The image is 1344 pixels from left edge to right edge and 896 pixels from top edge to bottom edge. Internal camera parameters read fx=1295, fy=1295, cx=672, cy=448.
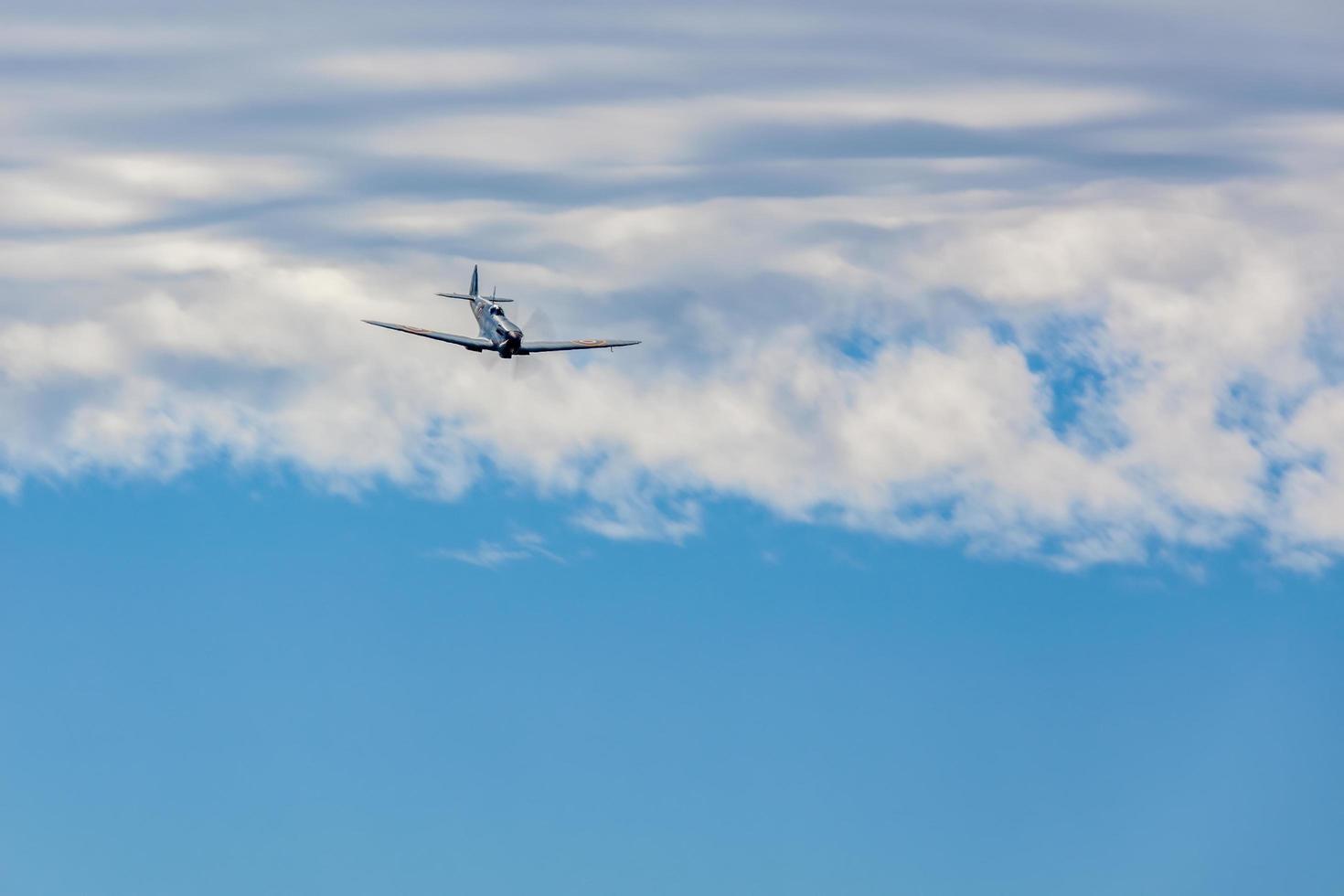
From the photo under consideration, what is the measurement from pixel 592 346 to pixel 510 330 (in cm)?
2074

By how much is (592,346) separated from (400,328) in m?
24.2

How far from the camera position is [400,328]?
155250mm

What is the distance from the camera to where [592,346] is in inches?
5886

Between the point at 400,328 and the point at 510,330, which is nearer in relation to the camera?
the point at 400,328

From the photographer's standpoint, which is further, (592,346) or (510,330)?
(510,330)

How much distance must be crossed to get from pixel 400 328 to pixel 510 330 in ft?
53.2
